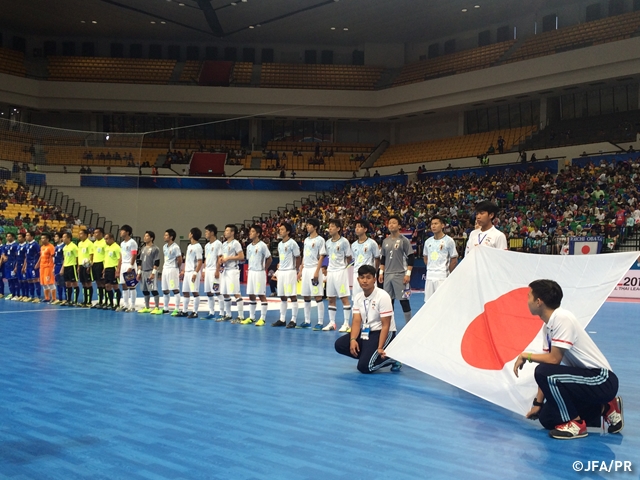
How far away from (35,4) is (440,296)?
35620 millimetres

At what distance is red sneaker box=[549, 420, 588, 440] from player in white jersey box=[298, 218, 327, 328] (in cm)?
715

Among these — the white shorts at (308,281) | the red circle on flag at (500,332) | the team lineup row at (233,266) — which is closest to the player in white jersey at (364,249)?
the team lineup row at (233,266)

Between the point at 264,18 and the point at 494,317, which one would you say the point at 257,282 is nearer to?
the point at 494,317

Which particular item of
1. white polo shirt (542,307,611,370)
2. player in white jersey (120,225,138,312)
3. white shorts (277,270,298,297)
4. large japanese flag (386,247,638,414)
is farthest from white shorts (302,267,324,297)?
white polo shirt (542,307,611,370)

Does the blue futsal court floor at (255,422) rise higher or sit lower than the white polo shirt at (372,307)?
lower

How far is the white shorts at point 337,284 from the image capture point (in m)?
11.8

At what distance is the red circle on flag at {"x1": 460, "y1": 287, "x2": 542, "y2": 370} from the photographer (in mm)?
6383

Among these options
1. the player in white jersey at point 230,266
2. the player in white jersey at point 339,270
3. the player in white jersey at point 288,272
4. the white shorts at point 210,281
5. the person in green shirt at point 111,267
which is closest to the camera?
the player in white jersey at point 339,270

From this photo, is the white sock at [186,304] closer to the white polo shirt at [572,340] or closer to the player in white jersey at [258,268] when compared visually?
the player in white jersey at [258,268]

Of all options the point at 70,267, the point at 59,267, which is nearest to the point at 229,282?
the point at 70,267

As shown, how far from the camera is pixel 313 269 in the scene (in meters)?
12.5

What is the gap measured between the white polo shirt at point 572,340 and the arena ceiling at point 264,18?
30.4m

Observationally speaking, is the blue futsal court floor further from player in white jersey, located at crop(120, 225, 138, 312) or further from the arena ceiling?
the arena ceiling

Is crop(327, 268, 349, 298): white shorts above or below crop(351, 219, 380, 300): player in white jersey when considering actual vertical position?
below
